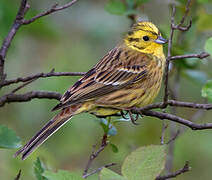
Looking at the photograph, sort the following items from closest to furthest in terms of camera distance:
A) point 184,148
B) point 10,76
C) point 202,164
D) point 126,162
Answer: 1. point 126,162
2. point 184,148
3. point 202,164
4. point 10,76

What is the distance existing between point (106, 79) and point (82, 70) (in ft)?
7.34

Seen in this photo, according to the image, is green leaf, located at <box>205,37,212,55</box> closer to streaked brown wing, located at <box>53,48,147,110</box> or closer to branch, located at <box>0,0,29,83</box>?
branch, located at <box>0,0,29,83</box>

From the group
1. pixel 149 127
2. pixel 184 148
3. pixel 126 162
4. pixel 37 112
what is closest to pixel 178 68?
pixel 184 148

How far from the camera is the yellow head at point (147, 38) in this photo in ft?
16.5

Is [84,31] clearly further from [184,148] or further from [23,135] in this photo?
[184,148]

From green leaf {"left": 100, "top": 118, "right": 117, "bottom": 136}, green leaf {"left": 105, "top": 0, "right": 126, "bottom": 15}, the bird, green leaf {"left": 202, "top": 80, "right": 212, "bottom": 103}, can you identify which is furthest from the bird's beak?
green leaf {"left": 202, "top": 80, "right": 212, "bottom": 103}

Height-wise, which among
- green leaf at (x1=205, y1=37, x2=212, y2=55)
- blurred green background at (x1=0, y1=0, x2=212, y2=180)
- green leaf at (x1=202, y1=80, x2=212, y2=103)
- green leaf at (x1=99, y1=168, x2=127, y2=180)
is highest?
green leaf at (x1=205, y1=37, x2=212, y2=55)

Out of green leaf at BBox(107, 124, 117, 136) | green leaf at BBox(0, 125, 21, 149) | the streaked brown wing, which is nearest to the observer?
green leaf at BBox(0, 125, 21, 149)

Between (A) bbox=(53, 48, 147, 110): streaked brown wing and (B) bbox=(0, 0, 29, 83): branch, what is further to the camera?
(A) bbox=(53, 48, 147, 110): streaked brown wing

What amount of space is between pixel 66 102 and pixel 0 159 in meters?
1.58

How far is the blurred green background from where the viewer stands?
5203 mm

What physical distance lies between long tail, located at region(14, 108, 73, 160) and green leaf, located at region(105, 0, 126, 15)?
107 centimetres

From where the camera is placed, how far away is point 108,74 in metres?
4.91

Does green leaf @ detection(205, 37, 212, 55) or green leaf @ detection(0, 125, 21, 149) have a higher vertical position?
green leaf @ detection(205, 37, 212, 55)
